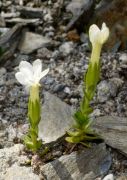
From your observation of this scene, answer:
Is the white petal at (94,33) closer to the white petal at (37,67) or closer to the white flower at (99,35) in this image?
the white flower at (99,35)

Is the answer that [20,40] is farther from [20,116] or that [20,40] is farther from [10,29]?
[20,116]

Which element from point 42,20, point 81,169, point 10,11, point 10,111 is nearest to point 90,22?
point 42,20

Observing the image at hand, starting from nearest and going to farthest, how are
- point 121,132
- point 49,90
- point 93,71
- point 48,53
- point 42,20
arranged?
point 93,71 → point 121,132 → point 49,90 → point 48,53 → point 42,20

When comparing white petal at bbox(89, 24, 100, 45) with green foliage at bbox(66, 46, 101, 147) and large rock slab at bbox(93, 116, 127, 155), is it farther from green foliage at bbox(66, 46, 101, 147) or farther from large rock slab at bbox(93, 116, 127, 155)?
large rock slab at bbox(93, 116, 127, 155)

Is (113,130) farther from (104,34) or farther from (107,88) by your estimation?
(104,34)

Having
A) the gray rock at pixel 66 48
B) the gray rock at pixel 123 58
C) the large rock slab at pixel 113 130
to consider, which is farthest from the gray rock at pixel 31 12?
the large rock slab at pixel 113 130
